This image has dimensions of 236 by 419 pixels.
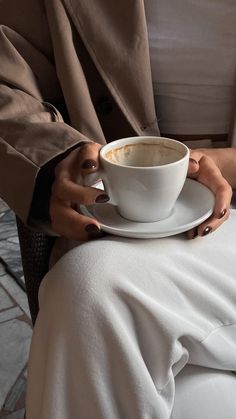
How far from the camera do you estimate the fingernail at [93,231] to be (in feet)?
1.80

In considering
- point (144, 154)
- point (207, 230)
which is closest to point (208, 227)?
point (207, 230)

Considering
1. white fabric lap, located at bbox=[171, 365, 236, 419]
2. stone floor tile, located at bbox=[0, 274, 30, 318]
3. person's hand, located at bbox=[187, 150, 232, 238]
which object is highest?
person's hand, located at bbox=[187, 150, 232, 238]

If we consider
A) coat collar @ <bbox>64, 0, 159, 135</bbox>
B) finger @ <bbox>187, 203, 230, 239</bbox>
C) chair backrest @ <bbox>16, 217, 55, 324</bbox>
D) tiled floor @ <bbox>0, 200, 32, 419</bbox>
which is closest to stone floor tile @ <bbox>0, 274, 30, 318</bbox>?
tiled floor @ <bbox>0, 200, 32, 419</bbox>

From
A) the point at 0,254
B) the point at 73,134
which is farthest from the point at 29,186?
the point at 0,254

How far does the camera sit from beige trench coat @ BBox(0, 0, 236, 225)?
2.34 feet

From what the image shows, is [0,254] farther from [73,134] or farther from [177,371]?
[177,371]

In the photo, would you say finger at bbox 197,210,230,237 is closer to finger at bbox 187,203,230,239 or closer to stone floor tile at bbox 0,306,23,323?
finger at bbox 187,203,230,239

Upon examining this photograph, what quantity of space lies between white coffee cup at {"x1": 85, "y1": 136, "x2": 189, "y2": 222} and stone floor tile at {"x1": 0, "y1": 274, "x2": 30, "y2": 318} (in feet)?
2.54

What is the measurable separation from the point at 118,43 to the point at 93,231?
0.31m

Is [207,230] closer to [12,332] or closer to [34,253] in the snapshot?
[34,253]

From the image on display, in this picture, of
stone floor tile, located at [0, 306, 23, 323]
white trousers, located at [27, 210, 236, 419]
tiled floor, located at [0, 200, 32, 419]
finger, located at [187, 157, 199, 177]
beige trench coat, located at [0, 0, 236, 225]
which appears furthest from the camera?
stone floor tile, located at [0, 306, 23, 323]

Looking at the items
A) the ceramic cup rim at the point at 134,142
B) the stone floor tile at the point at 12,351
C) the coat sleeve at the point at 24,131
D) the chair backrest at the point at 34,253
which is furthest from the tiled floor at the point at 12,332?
the ceramic cup rim at the point at 134,142

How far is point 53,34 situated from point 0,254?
88cm

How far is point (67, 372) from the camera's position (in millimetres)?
498
